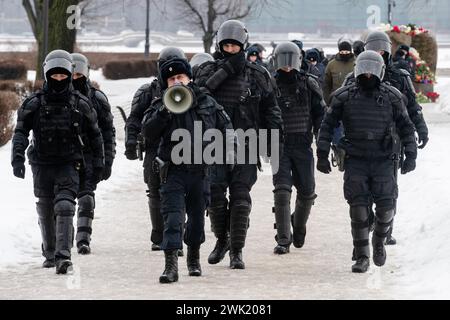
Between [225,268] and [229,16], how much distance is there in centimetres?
5433

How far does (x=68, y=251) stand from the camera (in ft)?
35.2

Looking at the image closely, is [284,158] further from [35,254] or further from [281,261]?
[35,254]

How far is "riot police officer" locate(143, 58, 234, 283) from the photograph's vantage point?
1002cm

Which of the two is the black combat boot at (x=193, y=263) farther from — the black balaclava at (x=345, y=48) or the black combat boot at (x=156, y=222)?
the black balaclava at (x=345, y=48)

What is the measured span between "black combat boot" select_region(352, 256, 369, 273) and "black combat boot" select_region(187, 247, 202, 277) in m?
1.28

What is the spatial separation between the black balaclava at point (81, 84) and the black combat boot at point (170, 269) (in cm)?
234

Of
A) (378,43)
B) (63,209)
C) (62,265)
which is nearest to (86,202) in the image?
(63,209)

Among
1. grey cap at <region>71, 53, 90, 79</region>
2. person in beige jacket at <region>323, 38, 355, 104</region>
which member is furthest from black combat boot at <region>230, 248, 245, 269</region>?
person in beige jacket at <region>323, 38, 355, 104</region>

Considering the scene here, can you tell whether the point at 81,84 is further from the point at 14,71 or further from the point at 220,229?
the point at 14,71

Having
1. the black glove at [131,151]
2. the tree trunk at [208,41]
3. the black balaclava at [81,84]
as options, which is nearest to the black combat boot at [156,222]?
the black glove at [131,151]

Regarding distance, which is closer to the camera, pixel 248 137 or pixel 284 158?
pixel 248 137

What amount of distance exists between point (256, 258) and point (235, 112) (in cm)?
137

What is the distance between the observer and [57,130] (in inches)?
420
